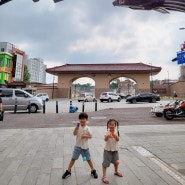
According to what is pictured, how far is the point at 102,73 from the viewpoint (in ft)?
159

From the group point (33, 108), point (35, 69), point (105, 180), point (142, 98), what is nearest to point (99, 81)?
point (142, 98)

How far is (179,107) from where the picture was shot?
45.5 ft

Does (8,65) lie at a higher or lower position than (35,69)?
lower

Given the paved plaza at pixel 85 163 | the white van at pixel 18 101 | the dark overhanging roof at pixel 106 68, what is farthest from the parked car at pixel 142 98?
the paved plaza at pixel 85 163

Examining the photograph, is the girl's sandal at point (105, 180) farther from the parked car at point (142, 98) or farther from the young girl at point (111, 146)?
the parked car at point (142, 98)

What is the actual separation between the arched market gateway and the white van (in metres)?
30.1

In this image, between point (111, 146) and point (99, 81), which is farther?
point (99, 81)

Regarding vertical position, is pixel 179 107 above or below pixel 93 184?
above

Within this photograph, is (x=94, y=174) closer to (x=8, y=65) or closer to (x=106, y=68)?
(x=106, y=68)

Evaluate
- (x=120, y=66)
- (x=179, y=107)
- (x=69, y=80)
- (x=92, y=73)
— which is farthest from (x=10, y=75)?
(x=179, y=107)

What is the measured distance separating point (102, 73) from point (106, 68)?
1.47 metres

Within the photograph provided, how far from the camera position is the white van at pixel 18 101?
18266mm

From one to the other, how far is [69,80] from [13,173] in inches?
1778

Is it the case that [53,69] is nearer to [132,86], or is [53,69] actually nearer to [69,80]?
[69,80]
